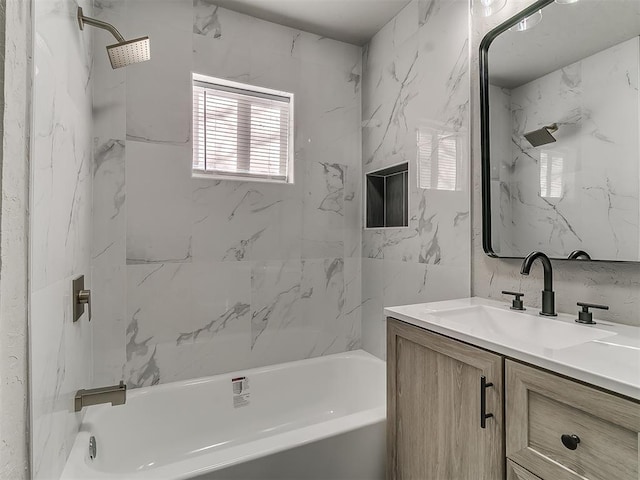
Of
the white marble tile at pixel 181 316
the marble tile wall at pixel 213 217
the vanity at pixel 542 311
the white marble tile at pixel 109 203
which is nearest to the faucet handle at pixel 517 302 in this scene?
the vanity at pixel 542 311

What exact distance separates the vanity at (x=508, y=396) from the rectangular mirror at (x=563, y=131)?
0.97ft

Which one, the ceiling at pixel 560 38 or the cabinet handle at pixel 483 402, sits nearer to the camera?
the cabinet handle at pixel 483 402

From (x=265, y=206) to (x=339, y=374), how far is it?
3.95 feet

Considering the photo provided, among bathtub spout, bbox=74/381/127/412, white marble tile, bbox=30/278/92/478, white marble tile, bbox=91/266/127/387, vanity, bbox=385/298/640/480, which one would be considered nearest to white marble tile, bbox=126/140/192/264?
white marble tile, bbox=91/266/127/387

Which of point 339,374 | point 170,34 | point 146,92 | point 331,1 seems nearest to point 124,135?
point 146,92

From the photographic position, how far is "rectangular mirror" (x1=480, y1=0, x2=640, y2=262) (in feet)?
3.47

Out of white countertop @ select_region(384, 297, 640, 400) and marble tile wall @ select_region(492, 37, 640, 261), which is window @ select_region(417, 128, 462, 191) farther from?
white countertop @ select_region(384, 297, 640, 400)

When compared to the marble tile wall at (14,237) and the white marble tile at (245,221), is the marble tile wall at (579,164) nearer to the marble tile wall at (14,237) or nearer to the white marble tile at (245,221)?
the white marble tile at (245,221)

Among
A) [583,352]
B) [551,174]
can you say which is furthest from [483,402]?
[551,174]

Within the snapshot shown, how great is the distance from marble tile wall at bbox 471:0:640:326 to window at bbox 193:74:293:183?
3.69 ft

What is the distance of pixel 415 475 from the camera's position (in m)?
1.18

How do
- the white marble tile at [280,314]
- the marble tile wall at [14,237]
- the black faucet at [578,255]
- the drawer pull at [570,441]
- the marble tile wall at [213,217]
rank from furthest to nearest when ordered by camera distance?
the white marble tile at [280,314], the marble tile wall at [213,217], the black faucet at [578,255], the drawer pull at [570,441], the marble tile wall at [14,237]

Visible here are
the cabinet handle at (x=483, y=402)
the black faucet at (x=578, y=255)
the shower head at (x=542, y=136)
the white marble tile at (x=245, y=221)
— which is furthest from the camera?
the white marble tile at (x=245, y=221)

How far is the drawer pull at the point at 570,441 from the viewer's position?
2.34ft
